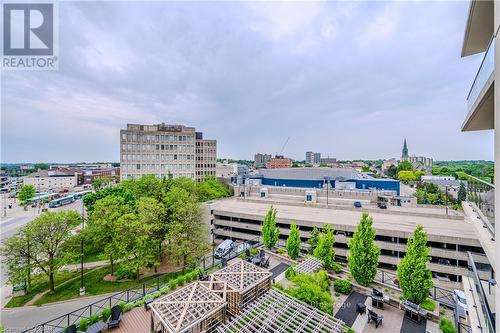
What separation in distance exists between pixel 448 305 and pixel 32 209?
87.1m

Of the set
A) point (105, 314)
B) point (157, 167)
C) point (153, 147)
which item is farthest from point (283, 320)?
point (153, 147)

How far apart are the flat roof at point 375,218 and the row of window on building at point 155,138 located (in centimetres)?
3035

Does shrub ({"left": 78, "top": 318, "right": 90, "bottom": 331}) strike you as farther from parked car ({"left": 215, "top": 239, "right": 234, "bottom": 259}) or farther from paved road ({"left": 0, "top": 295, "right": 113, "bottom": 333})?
parked car ({"left": 215, "top": 239, "right": 234, "bottom": 259})

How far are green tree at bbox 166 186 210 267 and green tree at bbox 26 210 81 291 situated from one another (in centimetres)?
827

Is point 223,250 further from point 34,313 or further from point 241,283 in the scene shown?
point 34,313

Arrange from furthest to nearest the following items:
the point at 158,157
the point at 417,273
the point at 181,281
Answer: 1. the point at 158,157
2. the point at 181,281
3. the point at 417,273

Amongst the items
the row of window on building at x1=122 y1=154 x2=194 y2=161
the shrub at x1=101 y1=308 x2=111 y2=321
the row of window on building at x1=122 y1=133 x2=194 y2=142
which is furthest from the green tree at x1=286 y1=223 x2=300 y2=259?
the row of window on building at x1=122 y1=133 x2=194 y2=142

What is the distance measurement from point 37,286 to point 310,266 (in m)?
26.0

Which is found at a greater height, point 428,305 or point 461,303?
point 461,303

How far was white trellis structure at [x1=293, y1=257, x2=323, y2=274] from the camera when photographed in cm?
1628

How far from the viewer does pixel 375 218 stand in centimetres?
2964

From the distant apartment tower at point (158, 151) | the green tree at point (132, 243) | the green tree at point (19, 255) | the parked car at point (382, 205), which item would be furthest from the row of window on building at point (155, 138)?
the parked car at point (382, 205)

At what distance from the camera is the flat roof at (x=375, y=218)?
24.2 metres

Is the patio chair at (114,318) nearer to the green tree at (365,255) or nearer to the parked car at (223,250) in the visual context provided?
the parked car at (223,250)
